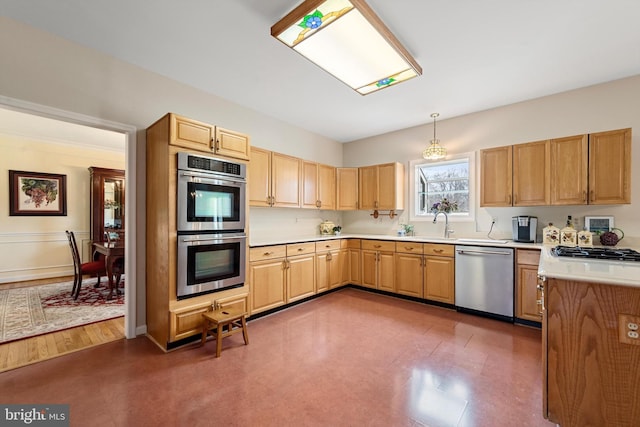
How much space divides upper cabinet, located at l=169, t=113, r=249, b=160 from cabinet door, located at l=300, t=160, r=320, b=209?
4.78 feet

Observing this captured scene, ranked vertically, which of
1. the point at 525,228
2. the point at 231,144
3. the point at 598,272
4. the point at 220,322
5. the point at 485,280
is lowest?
the point at 220,322

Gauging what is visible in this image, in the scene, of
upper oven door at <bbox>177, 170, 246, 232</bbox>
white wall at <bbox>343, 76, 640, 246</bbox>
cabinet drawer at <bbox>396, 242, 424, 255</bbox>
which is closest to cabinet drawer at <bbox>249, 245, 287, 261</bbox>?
upper oven door at <bbox>177, 170, 246, 232</bbox>

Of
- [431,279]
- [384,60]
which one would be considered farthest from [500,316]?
[384,60]

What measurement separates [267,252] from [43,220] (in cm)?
512

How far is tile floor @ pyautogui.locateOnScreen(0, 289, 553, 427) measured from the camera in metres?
1.67

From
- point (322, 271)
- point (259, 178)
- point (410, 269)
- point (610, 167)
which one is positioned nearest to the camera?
point (610, 167)

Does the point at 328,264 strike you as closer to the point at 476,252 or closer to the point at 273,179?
the point at 273,179

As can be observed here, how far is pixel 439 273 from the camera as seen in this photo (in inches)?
145

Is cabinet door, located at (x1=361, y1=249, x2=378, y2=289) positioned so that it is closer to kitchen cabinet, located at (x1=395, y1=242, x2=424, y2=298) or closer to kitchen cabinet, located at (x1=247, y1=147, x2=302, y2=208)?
kitchen cabinet, located at (x1=395, y1=242, x2=424, y2=298)

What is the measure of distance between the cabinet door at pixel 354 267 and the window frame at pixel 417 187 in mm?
1163

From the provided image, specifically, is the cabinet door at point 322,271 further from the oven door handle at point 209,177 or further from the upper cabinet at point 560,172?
the upper cabinet at point 560,172

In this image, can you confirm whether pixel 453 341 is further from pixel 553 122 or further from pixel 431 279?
pixel 553 122

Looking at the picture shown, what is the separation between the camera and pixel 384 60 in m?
2.46

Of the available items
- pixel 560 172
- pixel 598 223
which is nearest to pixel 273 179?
pixel 560 172
